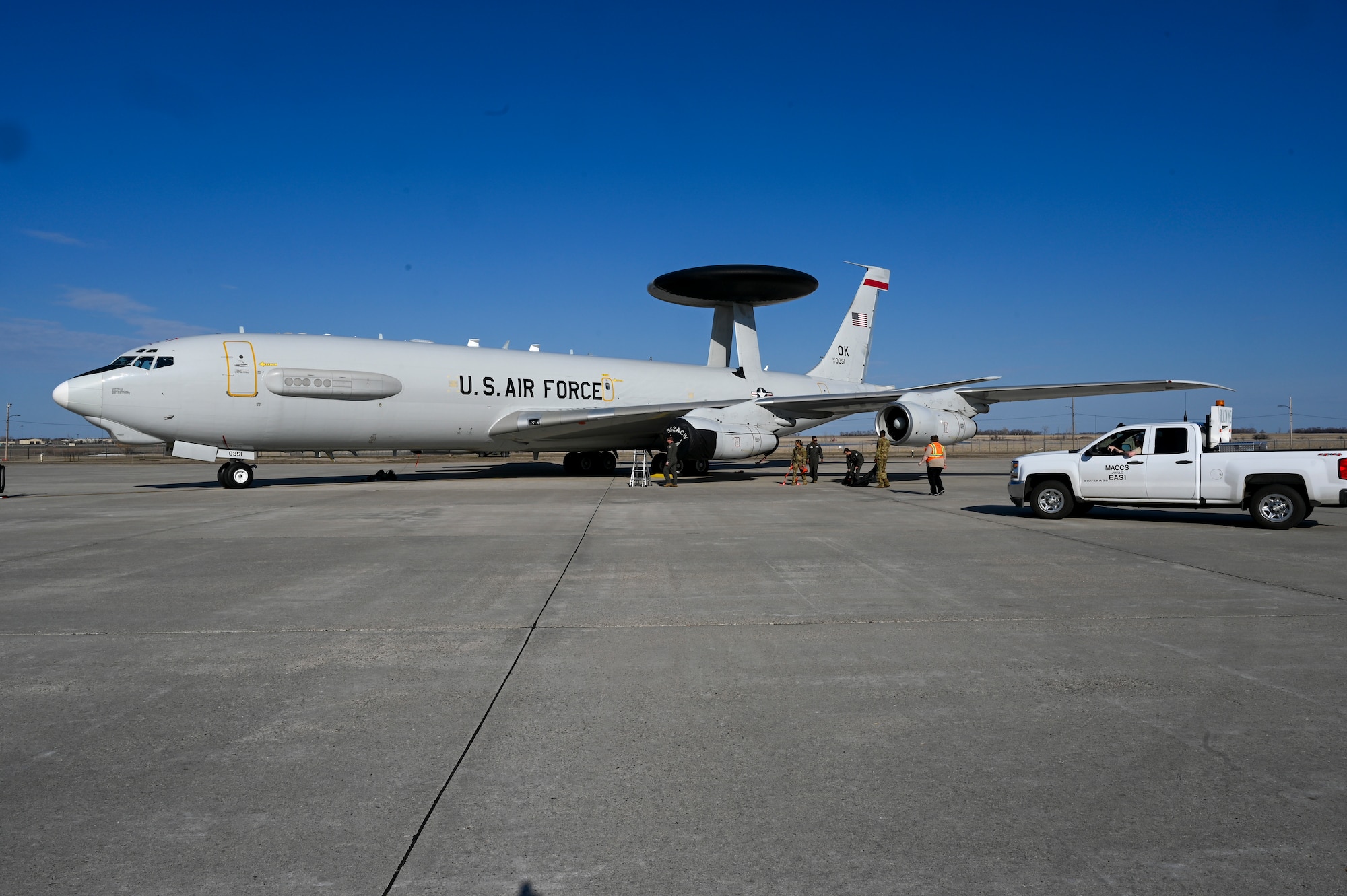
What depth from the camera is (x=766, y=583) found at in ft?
24.3

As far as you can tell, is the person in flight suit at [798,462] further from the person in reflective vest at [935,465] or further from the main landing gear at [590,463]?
the main landing gear at [590,463]

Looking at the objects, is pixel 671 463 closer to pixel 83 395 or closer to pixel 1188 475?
pixel 1188 475

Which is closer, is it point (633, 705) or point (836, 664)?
point (633, 705)

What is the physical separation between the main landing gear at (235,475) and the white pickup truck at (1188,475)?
17939mm

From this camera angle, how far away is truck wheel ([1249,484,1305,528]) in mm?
11203

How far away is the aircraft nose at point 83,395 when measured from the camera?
17578 mm

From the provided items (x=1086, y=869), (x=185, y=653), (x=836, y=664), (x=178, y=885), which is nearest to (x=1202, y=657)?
(x=836, y=664)

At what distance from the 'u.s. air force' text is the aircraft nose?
25.7 ft

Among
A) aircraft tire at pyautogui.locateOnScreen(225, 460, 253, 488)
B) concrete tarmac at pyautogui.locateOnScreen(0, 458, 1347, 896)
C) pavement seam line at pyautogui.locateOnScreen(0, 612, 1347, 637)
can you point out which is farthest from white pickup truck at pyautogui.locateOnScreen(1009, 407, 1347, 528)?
aircraft tire at pyautogui.locateOnScreen(225, 460, 253, 488)

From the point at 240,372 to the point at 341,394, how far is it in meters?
2.25

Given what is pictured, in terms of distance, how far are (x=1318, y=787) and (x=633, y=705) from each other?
9.37ft

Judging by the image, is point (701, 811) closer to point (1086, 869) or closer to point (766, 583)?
point (1086, 869)

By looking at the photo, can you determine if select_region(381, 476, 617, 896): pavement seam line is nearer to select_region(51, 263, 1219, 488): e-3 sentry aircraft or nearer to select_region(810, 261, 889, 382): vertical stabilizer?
select_region(51, 263, 1219, 488): e-3 sentry aircraft

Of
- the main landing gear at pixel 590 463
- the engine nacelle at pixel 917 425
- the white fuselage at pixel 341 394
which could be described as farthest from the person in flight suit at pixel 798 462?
the main landing gear at pixel 590 463
